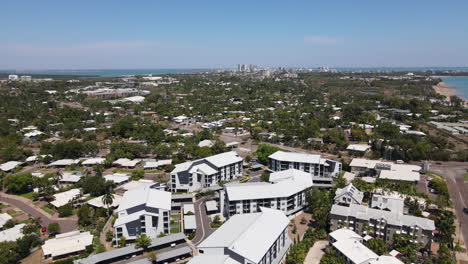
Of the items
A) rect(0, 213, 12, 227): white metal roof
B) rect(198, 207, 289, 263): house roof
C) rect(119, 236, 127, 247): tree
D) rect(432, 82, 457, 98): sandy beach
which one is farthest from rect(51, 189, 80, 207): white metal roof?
rect(432, 82, 457, 98): sandy beach

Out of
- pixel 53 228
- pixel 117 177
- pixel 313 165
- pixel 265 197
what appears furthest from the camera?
pixel 117 177

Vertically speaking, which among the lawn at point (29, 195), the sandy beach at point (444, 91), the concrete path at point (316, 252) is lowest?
the lawn at point (29, 195)

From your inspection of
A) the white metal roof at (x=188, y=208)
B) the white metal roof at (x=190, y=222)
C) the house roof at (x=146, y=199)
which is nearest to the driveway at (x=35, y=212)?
the house roof at (x=146, y=199)

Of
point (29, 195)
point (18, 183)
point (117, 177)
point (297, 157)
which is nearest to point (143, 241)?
point (117, 177)

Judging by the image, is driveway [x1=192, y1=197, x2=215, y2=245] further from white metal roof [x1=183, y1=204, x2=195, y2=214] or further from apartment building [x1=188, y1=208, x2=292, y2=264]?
apartment building [x1=188, y1=208, x2=292, y2=264]

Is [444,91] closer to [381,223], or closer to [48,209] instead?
[381,223]

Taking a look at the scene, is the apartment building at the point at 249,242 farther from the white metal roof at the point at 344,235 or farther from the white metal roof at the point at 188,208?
the white metal roof at the point at 188,208
